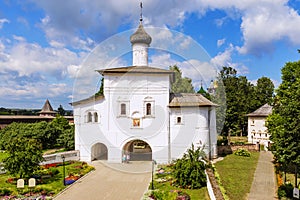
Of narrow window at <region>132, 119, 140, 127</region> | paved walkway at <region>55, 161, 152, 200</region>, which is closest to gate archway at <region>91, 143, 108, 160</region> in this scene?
paved walkway at <region>55, 161, 152, 200</region>

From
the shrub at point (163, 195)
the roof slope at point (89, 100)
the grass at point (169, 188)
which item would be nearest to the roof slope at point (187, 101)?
the roof slope at point (89, 100)

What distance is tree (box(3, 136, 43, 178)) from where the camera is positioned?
1436 centimetres

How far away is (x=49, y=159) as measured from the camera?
19750 mm

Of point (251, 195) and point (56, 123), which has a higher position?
point (56, 123)

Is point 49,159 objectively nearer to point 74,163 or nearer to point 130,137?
point 74,163

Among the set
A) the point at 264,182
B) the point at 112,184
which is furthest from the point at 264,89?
the point at 112,184

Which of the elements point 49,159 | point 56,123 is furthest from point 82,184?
point 56,123

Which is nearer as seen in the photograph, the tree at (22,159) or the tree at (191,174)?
the tree at (191,174)

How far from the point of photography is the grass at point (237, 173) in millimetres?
13484

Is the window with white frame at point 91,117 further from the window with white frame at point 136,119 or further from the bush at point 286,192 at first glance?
the bush at point 286,192

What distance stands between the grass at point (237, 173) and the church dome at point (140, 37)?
12.5 meters

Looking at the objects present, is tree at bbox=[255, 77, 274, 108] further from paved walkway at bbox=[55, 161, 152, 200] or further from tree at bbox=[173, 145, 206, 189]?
tree at bbox=[173, 145, 206, 189]

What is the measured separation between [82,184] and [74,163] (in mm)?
5862

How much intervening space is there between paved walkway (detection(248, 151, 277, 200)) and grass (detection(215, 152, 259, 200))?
0.97ft
